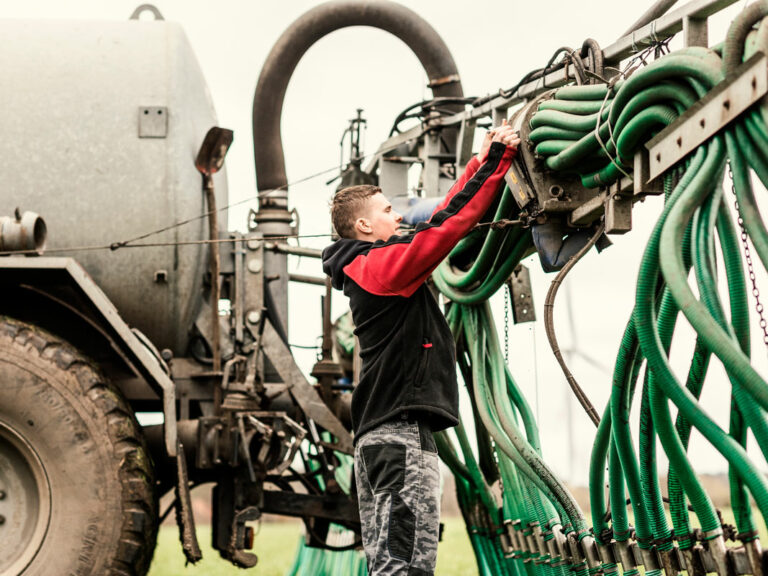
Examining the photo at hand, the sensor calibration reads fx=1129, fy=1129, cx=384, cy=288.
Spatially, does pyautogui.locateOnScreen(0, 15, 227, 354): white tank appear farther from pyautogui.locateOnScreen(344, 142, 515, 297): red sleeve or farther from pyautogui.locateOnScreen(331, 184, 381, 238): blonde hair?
pyautogui.locateOnScreen(344, 142, 515, 297): red sleeve

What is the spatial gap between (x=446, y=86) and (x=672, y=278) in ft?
13.8

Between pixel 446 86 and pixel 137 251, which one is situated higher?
pixel 446 86

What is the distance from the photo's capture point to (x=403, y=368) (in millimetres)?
3621

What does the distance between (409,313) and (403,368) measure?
182mm

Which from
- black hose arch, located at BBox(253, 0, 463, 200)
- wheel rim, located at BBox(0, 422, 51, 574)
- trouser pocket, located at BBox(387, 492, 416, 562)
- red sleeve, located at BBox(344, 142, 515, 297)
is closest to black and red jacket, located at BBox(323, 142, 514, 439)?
red sleeve, located at BBox(344, 142, 515, 297)

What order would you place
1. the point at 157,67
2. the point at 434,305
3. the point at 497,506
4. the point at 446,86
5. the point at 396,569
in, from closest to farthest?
1. the point at 396,569
2. the point at 434,305
3. the point at 497,506
4. the point at 157,67
5. the point at 446,86

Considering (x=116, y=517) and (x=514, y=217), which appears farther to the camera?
(x=116, y=517)

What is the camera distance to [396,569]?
341cm

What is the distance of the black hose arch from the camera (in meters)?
6.92

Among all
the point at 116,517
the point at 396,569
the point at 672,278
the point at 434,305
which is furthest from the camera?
the point at 116,517

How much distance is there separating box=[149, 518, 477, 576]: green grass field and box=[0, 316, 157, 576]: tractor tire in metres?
0.62

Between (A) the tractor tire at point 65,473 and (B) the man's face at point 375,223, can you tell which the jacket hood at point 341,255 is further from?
(A) the tractor tire at point 65,473

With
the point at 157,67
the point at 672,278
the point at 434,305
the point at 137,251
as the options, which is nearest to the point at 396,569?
the point at 434,305

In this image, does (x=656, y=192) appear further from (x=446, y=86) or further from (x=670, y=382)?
(x=446, y=86)
